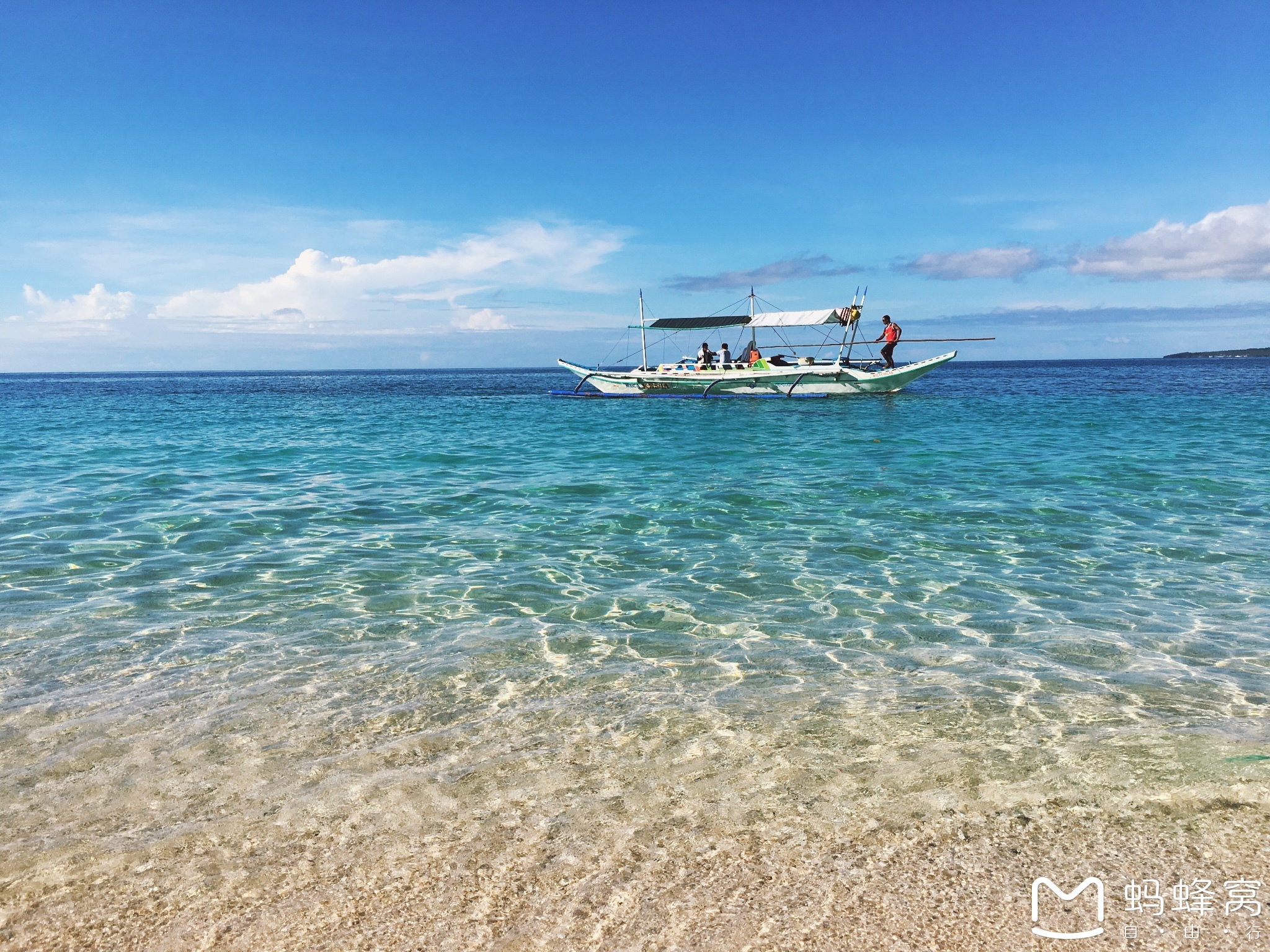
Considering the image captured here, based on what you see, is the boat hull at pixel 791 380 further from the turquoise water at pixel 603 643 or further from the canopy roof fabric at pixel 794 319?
the turquoise water at pixel 603 643

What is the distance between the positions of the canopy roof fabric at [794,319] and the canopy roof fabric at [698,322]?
2.94 feet

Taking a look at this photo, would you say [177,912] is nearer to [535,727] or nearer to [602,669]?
[535,727]

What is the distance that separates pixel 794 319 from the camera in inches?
1731

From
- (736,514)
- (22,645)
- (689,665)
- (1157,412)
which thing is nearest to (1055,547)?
(736,514)

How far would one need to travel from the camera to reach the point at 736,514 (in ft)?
38.6

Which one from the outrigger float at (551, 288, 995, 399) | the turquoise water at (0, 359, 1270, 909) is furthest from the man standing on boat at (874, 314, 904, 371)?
the turquoise water at (0, 359, 1270, 909)

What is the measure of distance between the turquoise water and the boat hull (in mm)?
25502

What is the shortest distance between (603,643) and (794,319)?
131 ft

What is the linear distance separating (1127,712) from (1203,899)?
2.08m

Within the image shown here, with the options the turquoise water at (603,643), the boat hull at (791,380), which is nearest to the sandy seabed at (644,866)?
the turquoise water at (603,643)

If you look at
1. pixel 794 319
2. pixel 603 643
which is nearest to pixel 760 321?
pixel 794 319

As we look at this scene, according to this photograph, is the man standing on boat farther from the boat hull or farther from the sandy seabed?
the sandy seabed

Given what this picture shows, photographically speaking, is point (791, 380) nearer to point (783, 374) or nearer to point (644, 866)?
point (783, 374)

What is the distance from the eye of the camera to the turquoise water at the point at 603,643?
4160 millimetres
